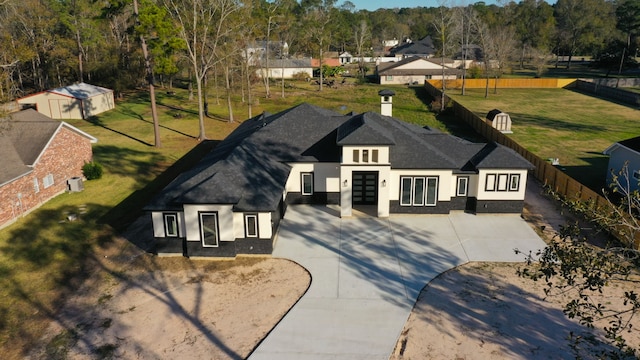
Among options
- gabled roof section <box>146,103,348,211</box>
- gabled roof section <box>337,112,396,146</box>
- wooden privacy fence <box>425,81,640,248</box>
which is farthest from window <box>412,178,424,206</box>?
wooden privacy fence <box>425,81,640,248</box>

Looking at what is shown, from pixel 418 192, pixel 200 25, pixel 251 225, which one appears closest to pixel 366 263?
pixel 251 225

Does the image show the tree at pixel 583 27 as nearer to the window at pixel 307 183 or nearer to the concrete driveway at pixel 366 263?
the concrete driveway at pixel 366 263

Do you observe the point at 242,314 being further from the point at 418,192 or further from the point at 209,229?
the point at 418,192

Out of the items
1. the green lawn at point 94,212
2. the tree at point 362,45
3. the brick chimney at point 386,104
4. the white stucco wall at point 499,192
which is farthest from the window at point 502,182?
the tree at point 362,45

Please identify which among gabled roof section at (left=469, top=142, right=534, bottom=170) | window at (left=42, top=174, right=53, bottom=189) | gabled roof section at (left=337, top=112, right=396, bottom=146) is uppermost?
gabled roof section at (left=337, top=112, right=396, bottom=146)

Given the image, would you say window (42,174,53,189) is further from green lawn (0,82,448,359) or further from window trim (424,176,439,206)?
window trim (424,176,439,206)

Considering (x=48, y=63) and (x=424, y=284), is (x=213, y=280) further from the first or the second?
(x=48, y=63)
